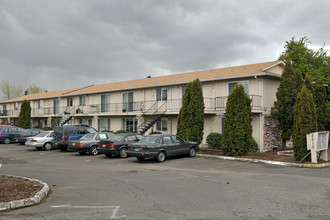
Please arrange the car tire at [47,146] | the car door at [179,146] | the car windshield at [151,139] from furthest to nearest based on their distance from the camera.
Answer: the car tire at [47,146] < the car door at [179,146] < the car windshield at [151,139]

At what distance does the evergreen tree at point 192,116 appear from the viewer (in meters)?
20.1

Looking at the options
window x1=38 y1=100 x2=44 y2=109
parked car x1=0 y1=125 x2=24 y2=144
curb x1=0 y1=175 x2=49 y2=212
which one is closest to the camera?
curb x1=0 y1=175 x2=49 y2=212

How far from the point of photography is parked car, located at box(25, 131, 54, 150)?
73.7 feet

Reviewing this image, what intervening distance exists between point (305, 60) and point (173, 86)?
54.0 ft

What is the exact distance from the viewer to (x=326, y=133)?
15.9m

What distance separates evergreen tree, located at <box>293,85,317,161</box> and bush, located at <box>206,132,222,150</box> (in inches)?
255

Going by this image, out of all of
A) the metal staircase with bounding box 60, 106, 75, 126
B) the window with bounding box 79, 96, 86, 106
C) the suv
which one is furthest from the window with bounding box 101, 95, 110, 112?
the suv

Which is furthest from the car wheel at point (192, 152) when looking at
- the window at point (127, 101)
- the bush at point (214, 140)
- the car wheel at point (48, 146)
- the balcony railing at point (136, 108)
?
the window at point (127, 101)

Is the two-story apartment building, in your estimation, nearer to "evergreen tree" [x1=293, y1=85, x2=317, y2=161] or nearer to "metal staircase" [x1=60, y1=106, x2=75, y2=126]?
"metal staircase" [x1=60, y1=106, x2=75, y2=126]

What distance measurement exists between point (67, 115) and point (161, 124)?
14.8 metres

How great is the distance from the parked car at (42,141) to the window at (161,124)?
8.91 m

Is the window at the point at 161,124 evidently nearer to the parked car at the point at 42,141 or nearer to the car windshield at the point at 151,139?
the parked car at the point at 42,141

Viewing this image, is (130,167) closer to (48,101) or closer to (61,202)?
(61,202)

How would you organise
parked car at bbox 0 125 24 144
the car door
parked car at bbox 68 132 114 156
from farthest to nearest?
1. parked car at bbox 0 125 24 144
2. parked car at bbox 68 132 114 156
3. the car door
